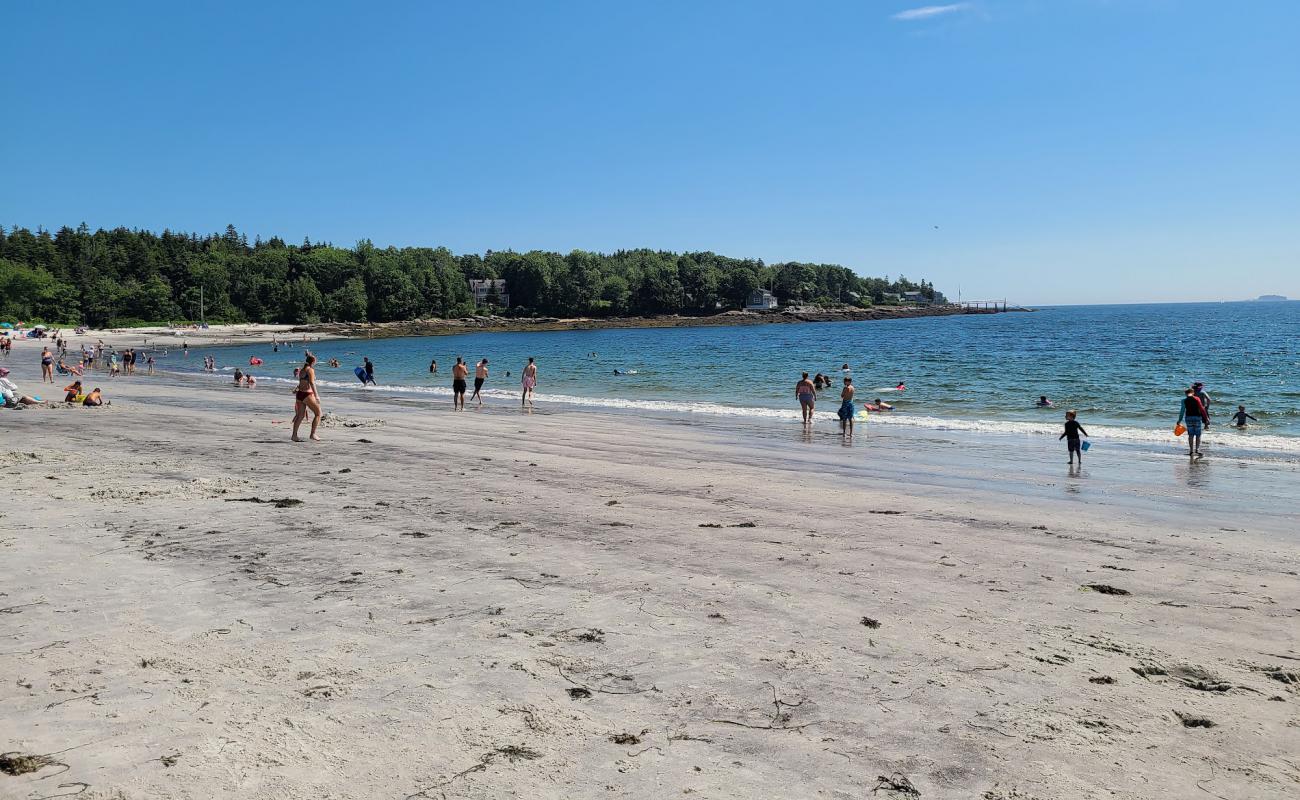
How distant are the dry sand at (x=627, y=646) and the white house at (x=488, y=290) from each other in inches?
6181

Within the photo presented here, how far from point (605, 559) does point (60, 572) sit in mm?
4926

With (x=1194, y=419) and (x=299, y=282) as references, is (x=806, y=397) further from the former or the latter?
(x=299, y=282)

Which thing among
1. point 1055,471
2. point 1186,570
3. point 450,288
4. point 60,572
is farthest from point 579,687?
point 450,288

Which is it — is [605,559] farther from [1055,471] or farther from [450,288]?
[450,288]

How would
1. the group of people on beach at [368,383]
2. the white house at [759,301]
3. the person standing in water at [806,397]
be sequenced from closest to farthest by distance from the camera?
1. the group of people on beach at [368,383]
2. the person standing in water at [806,397]
3. the white house at [759,301]

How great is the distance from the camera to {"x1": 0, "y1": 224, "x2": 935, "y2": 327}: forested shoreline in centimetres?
11075

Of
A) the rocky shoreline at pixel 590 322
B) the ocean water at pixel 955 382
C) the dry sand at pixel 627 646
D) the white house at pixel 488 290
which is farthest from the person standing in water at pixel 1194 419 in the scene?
the white house at pixel 488 290

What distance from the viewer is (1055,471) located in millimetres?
15305

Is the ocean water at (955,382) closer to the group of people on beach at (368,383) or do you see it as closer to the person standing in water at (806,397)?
the group of people on beach at (368,383)

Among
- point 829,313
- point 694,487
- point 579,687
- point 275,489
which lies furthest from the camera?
point 829,313

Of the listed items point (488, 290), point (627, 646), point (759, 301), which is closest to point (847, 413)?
point (627, 646)

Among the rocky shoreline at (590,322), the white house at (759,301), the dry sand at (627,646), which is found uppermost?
the white house at (759,301)

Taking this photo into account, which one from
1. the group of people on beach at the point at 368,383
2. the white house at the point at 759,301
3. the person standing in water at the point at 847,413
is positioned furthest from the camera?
the white house at the point at 759,301

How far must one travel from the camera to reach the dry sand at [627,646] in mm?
4090
